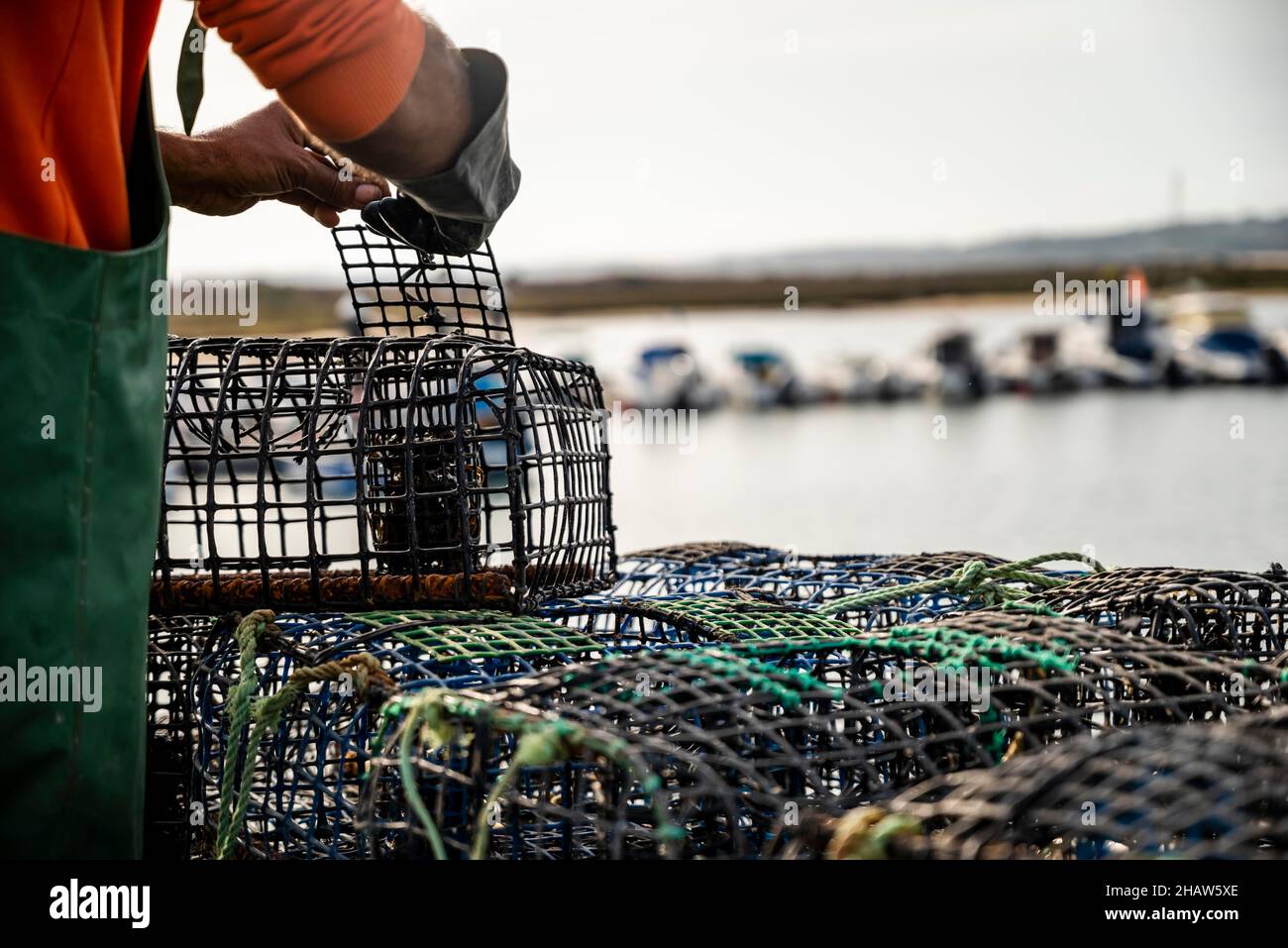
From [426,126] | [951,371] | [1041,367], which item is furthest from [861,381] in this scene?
[426,126]

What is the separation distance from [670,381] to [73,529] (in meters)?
36.9

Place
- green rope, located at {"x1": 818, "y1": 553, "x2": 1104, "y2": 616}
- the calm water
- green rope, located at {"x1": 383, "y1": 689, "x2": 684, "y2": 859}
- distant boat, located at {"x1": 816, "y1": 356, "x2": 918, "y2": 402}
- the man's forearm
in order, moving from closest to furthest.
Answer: green rope, located at {"x1": 383, "y1": 689, "x2": 684, "y2": 859}
the man's forearm
green rope, located at {"x1": 818, "y1": 553, "x2": 1104, "y2": 616}
the calm water
distant boat, located at {"x1": 816, "y1": 356, "x2": 918, "y2": 402}

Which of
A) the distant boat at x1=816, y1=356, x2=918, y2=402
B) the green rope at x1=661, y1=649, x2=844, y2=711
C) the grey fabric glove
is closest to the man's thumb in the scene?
the grey fabric glove

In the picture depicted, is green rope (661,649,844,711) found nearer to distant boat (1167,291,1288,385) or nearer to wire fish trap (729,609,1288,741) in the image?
wire fish trap (729,609,1288,741)

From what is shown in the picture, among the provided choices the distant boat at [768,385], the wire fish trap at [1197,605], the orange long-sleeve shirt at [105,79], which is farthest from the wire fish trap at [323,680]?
the distant boat at [768,385]

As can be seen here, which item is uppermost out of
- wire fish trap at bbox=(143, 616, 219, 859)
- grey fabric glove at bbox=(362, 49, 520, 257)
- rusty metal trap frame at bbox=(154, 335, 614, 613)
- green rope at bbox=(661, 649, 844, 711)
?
grey fabric glove at bbox=(362, 49, 520, 257)

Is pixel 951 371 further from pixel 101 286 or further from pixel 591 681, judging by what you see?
pixel 101 286

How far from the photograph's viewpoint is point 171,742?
101 inches

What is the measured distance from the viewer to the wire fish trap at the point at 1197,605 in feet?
7.70

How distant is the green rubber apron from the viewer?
5.05 ft

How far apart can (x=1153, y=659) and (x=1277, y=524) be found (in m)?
9.58

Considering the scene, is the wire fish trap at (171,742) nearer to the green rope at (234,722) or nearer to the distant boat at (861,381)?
the green rope at (234,722)

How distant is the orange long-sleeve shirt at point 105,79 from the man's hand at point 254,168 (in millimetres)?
714
